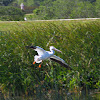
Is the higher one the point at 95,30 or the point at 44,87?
the point at 95,30

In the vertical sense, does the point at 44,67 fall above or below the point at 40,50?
below

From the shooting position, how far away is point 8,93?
11367 mm

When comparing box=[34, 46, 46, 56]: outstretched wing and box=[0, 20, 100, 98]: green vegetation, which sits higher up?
box=[34, 46, 46, 56]: outstretched wing

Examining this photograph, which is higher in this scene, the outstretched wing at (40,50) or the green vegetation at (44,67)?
the outstretched wing at (40,50)

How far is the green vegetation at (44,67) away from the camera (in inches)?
447

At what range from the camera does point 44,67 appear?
11773mm

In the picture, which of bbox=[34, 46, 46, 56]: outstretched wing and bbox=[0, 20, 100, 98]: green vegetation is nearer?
bbox=[34, 46, 46, 56]: outstretched wing

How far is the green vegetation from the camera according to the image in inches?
447

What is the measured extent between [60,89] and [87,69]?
1477 mm

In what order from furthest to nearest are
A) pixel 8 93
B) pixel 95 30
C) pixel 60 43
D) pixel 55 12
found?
pixel 55 12, pixel 95 30, pixel 60 43, pixel 8 93

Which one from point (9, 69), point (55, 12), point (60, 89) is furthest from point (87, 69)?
point (55, 12)

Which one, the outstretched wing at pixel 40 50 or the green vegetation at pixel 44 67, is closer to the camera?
the outstretched wing at pixel 40 50

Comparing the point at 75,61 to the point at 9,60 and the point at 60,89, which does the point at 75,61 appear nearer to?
the point at 60,89

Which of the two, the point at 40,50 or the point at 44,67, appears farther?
the point at 44,67
